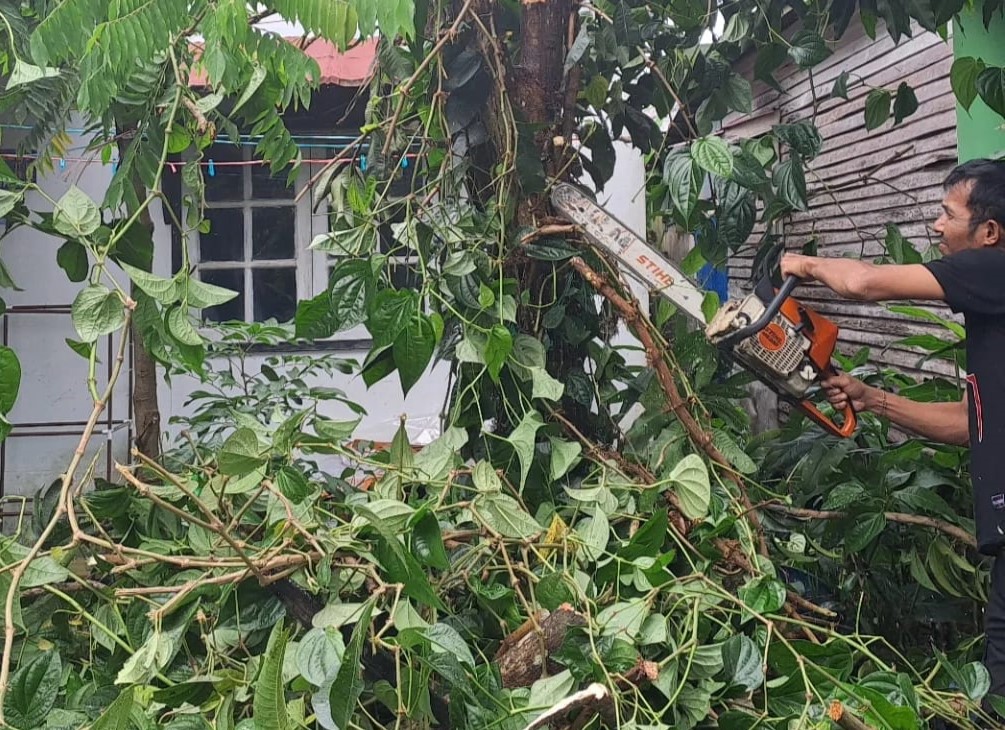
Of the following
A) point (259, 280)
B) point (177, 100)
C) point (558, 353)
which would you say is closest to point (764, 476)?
point (558, 353)

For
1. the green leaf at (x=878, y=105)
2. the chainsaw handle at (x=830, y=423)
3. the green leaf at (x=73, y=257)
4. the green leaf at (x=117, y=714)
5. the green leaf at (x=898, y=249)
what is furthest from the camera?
the green leaf at (x=878, y=105)

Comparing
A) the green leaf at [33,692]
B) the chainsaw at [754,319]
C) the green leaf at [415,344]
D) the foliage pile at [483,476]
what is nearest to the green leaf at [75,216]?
the foliage pile at [483,476]

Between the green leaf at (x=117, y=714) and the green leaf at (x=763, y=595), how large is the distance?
876mm

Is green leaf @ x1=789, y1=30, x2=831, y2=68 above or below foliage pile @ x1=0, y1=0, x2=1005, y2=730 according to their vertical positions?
above

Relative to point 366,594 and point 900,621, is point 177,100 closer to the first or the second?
point 366,594

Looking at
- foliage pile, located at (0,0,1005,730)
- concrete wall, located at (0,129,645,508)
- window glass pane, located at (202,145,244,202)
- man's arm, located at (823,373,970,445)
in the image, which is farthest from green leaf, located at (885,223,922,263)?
window glass pane, located at (202,145,244,202)

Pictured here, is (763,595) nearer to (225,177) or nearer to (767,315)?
(767,315)

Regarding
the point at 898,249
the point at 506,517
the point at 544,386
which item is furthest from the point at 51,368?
the point at 898,249

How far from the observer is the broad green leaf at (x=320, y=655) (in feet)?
3.58

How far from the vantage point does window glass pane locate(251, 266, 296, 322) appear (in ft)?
15.2

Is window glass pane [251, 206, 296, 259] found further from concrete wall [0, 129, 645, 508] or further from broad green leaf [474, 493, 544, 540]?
broad green leaf [474, 493, 544, 540]

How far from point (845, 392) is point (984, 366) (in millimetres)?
262

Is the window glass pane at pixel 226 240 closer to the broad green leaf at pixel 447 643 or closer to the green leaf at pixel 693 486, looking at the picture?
the green leaf at pixel 693 486

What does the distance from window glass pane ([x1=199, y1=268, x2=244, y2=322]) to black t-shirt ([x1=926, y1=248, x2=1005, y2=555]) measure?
3.70 m
